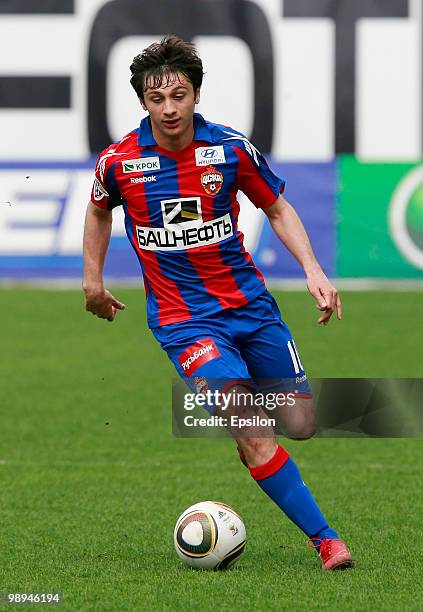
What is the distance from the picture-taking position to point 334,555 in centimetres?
512

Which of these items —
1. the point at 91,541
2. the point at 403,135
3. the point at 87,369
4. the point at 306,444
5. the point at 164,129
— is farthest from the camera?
the point at 403,135

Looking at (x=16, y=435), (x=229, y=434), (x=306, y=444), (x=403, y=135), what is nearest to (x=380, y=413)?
(x=229, y=434)

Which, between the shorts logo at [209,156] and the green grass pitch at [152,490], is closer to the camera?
the green grass pitch at [152,490]

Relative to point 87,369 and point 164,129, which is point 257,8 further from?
point 164,129

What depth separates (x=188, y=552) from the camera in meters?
5.25

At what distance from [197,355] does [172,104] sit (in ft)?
3.14

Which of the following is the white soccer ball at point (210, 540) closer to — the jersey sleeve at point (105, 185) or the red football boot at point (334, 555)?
the red football boot at point (334, 555)

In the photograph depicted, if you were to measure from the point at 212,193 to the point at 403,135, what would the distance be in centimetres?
1309

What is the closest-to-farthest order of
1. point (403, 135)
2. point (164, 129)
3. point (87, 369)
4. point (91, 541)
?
1. point (164, 129)
2. point (91, 541)
3. point (87, 369)
4. point (403, 135)

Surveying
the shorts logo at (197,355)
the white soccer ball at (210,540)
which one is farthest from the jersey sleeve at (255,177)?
the white soccer ball at (210,540)

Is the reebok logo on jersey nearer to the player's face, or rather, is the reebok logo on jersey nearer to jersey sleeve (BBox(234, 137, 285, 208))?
the player's face

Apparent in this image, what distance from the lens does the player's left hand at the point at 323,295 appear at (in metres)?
5.04

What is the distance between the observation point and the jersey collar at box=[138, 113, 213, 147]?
17.4ft

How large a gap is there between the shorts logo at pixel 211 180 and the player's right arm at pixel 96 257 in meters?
0.46
